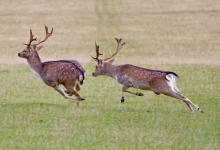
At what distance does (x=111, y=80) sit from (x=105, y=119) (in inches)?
258

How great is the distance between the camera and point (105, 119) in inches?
510

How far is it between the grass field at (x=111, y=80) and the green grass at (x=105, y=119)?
0.01 meters

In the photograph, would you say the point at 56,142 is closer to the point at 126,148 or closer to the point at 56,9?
the point at 126,148

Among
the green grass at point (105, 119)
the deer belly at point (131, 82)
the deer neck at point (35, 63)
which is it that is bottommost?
the green grass at point (105, 119)

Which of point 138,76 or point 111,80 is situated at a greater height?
point 111,80

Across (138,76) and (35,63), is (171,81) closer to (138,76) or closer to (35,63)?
(138,76)

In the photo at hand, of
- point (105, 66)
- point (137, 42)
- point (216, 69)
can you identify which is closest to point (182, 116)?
point (105, 66)

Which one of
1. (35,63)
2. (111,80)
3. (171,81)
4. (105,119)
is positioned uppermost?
(111,80)

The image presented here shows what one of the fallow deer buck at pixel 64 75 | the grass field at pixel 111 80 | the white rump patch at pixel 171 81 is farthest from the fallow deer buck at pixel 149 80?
the fallow deer buck at pixel 64 75

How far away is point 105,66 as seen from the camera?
15688 millimetres

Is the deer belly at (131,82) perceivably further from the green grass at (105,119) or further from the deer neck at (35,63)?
the deer neck at (35,63)

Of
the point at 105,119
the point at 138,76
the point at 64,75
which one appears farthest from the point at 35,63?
the point at 105,119

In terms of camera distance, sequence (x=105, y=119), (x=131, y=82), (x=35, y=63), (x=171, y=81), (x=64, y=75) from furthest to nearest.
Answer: (x=35, y=63)
(x=131, y=82)
(x=64, y=75)
(x=171, y=81)
(x=105, y=119)

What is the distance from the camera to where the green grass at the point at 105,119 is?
10.9 meters
